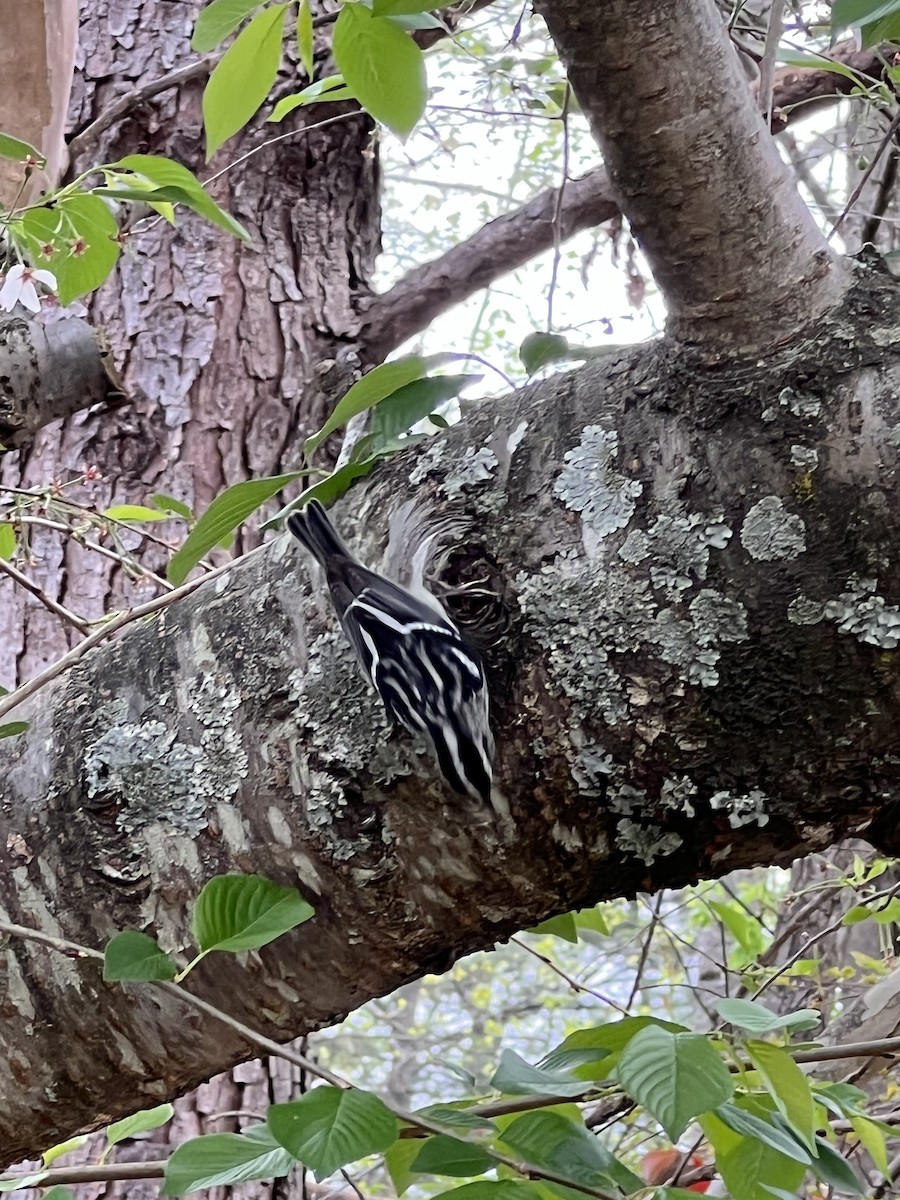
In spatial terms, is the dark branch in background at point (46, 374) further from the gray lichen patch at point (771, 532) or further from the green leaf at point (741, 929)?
the green leaf at point (741, 929)

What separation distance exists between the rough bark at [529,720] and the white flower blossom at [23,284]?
28 cm

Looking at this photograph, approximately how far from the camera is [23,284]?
761 mm

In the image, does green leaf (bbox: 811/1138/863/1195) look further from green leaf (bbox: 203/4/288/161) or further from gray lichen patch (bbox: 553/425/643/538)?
green leaf (bbox: 203/4/288/161)

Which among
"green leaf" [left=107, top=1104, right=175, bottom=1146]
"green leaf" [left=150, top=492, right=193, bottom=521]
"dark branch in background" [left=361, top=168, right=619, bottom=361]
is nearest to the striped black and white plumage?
"green leaf" [left=107, top=1104, right=175, bottom=1146]

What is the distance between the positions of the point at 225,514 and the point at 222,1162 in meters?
0.34

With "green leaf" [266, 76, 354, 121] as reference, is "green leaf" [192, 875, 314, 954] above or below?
below

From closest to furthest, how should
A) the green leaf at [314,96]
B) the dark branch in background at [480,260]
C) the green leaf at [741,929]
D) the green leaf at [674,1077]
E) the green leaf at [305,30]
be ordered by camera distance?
the green leaf at [674,1077] → the green leaf at [305,30] → the green leaf at [314,96] → the green leaf at [741,929] → the dark branch in background at [480,260]

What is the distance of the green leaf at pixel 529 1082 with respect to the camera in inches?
20.4

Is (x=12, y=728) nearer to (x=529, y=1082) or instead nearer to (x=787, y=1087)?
(x=529, y=1082)

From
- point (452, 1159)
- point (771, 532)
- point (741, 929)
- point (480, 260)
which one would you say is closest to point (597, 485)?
point (771, 532)

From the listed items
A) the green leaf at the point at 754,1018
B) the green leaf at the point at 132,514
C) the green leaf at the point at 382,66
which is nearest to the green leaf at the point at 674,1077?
the green leaf at the point at 754,1018

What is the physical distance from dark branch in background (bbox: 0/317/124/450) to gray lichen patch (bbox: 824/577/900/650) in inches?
27.5

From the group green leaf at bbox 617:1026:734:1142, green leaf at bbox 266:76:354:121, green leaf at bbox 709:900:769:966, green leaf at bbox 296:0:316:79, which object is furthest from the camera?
green leaf at bbox 709:900:769:966

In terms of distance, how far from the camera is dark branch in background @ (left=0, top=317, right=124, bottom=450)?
2.99ft
